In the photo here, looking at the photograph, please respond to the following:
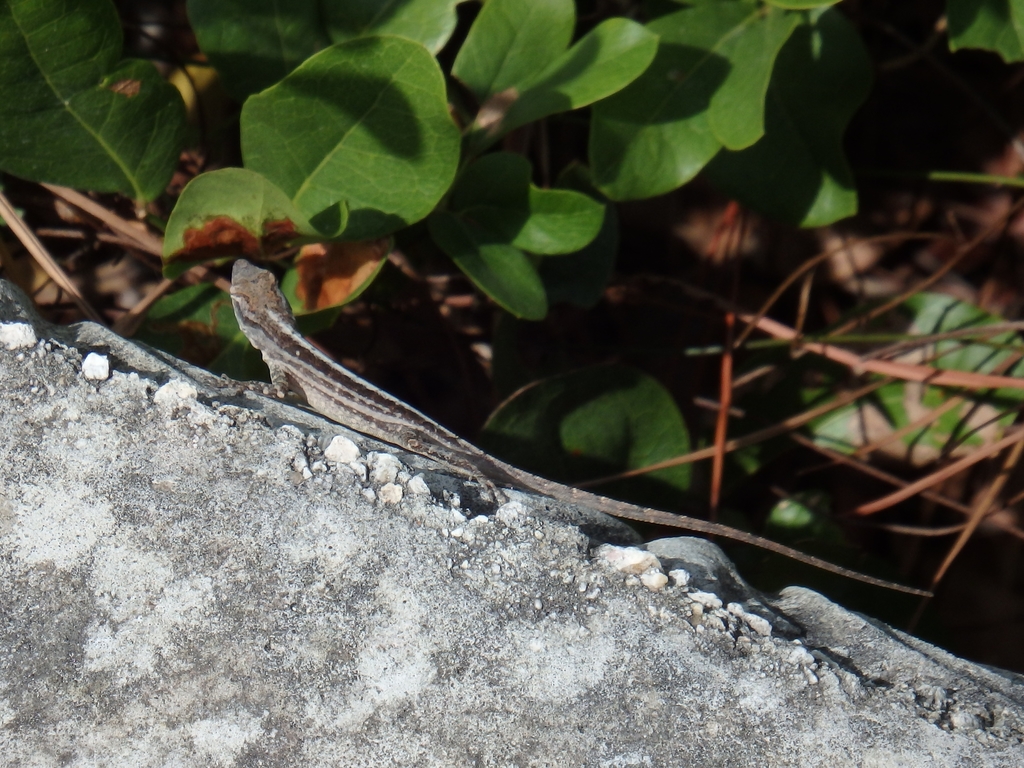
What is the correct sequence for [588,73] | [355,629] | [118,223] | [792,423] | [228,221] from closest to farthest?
[355,629]
[228,221]
[588,73]
[118,223]
[792,423]

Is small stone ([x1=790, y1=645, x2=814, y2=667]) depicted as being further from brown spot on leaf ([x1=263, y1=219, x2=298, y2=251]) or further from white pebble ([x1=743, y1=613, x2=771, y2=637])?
brown spot on leaf ([x1=263, y1=219, x2=298, y2=251])

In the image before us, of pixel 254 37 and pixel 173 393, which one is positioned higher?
pixel 254 37

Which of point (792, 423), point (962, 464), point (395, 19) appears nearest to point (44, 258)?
point (395, 19)

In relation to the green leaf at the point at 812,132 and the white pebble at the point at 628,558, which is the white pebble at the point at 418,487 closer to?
the white pebble at the point at 628,558

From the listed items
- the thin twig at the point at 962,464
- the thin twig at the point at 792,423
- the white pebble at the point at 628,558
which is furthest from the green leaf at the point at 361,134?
the thin twig at the point at 962,464

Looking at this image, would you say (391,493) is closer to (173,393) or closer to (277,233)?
(173,393)

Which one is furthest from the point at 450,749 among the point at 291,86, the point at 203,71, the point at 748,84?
the point at 203,71

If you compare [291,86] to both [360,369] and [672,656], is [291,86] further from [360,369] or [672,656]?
[672,656]
